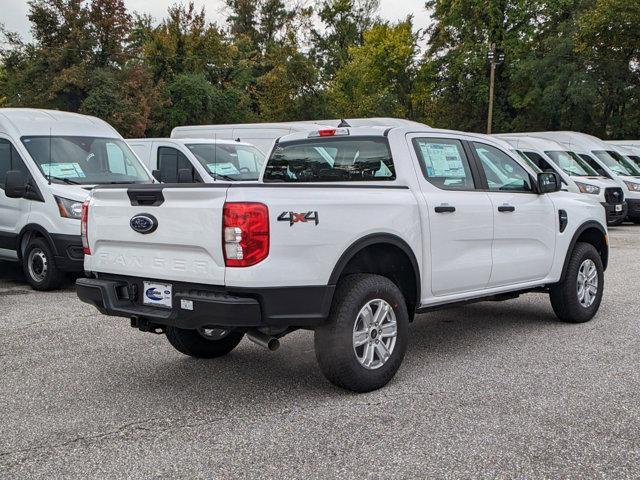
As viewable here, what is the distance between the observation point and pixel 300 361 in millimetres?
5723

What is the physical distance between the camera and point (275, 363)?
5.68m

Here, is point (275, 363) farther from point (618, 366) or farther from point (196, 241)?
point (618, 366)

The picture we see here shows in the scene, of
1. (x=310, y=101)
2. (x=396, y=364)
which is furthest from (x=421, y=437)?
(x=310, y=101)

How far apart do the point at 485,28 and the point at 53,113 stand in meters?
35.4

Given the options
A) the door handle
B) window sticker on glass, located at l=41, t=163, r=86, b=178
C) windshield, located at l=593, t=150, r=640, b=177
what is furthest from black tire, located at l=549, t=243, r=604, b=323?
windshield, located at l=593, t=150, r=640, b=177

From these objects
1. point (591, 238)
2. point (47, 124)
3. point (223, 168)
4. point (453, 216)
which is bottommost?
point (591, 238)

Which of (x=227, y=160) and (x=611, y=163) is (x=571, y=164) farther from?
(x=227, y=160)

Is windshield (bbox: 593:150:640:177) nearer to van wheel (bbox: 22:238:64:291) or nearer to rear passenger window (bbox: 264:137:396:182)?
van wheel (bbox: 22:238:64:291)

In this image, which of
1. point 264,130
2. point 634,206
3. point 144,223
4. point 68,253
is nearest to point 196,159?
point 68,253

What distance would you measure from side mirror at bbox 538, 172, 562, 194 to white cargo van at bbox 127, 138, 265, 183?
263 inches

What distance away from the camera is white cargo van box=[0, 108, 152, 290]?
8820mm

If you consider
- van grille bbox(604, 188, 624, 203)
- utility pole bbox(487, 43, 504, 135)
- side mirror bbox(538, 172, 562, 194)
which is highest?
utility pole bbox(487, 43, 504, 135)

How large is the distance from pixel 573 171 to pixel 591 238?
11.0m

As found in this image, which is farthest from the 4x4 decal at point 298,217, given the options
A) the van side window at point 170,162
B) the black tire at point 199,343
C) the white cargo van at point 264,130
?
the white cargo van at point 264,130
